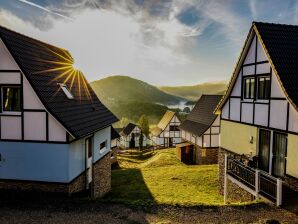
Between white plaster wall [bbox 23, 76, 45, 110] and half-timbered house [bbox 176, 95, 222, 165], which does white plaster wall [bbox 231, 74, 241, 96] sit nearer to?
white plaster wall [bbox 23, 76, 45, 110]

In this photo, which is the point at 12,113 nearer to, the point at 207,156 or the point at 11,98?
the point at 11,98

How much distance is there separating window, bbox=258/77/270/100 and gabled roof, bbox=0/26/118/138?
30.8 feet

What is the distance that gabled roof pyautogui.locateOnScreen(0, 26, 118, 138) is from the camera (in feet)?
39.6

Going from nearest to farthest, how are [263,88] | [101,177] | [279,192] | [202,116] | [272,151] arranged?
[279,192], [272,151], [263,88], [101,177], [202,116]

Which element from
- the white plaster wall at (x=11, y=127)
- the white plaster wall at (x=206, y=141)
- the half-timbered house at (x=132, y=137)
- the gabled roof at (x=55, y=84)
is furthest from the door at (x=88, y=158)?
the half-timbered house at (x=132, y=137)

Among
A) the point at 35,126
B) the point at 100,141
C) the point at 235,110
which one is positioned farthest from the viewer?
the point at 100,141

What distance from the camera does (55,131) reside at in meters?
12.2

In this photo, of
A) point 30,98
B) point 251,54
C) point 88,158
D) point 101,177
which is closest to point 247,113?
point 251,54

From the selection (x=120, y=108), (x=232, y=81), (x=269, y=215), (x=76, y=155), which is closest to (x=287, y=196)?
(x=269, y=215)

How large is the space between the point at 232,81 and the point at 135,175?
13.5 metres

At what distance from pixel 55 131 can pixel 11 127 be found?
2309mm

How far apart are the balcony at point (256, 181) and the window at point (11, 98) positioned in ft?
38.7

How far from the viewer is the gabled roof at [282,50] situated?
11621 mm

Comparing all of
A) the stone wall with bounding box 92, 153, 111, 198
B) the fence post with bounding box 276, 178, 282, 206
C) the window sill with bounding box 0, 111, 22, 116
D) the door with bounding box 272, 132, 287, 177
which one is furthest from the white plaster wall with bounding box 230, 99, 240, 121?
the window sill with bounding box 0, 111, 22, 116
